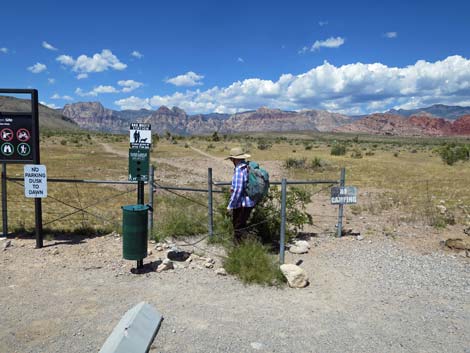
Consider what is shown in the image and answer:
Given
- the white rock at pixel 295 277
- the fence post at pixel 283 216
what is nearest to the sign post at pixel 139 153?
the fence post at pixel 283 216

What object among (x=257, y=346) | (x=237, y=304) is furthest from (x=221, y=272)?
(x=257, y=346)

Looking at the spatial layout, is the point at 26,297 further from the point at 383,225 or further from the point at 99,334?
the point at 383,225

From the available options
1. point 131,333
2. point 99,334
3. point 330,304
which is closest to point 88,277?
point 99,334

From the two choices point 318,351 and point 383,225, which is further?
point 383,225

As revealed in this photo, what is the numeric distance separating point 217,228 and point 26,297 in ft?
12.8

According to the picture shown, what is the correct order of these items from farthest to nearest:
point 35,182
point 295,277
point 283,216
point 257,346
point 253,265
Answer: point 35,182
point 283,216
point 253,265
point 295,277
point 257,346

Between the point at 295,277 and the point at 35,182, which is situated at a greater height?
the point at 35,182

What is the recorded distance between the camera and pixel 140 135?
23.2ft

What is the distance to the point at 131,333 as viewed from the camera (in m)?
4.13

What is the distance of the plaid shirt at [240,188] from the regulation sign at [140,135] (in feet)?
5.52

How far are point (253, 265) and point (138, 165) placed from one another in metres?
2.71

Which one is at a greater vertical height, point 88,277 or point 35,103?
point 35,103

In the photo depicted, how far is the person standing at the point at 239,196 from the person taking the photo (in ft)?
22.5

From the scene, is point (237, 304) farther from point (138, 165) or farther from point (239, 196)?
point (138, 165)
